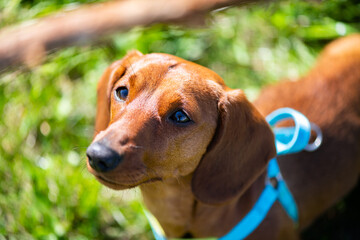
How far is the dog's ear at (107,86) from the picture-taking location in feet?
7.90

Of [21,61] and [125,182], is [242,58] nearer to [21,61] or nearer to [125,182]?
[125,182]

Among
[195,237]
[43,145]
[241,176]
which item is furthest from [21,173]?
[241,176]

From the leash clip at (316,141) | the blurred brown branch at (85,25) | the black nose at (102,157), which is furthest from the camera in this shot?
the leash clip at (316,141)

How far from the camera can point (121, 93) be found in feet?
7.37

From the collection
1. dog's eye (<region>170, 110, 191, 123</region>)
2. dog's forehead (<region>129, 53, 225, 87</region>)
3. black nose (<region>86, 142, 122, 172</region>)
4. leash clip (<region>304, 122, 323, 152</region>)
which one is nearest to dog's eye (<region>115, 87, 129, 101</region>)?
dog's forehead (<region>129, 53, 225, 87</region>)

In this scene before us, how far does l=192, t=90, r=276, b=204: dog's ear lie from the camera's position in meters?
2.25

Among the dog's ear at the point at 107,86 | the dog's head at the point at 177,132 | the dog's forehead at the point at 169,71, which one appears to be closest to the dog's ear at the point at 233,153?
the dog's head at the point at 177,132

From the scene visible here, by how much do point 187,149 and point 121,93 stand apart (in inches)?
19.2

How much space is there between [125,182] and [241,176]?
728mm

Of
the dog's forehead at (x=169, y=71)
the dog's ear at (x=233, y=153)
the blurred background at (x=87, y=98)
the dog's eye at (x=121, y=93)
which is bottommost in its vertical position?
the blurred background at (x=87, y=98)

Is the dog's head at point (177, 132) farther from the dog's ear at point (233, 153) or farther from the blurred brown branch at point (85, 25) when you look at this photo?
the blurred brown branch at point (85, 25)

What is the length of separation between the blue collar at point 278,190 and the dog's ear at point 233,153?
22 centimetres

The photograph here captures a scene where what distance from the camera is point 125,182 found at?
1932 millimetres

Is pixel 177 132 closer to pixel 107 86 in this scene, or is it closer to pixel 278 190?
pixel 107 86
